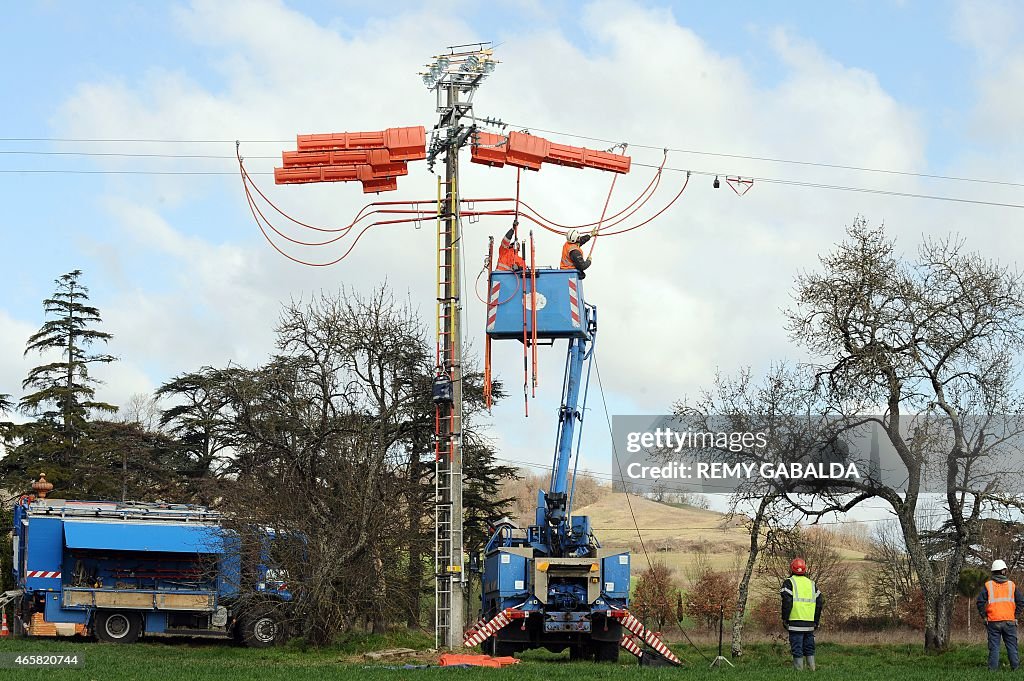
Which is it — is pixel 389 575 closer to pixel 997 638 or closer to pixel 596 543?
pixel 596 543

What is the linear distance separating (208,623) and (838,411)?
55.9ft

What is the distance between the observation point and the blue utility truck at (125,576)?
3136 cm

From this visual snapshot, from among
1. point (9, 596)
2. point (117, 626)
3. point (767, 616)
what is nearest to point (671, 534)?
point (767, 616)

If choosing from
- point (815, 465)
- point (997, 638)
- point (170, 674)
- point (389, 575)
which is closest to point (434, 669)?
point (170, 674)

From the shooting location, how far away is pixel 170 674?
18.0 meters

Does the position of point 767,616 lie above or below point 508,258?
below

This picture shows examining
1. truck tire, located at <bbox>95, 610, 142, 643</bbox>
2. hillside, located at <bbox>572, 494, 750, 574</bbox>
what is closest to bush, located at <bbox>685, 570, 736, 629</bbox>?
hillside, located at <bbox>572, 494, 750, 574</bbox>

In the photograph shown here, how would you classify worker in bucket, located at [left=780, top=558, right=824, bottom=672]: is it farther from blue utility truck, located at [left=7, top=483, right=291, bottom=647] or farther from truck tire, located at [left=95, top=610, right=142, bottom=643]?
truck tire, located at [left=95, top=610, right=142, bottom=643]

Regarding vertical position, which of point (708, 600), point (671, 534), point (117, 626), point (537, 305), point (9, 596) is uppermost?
point (537, 305)

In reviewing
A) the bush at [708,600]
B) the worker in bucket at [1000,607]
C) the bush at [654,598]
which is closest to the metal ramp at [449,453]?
the worker in bucket at [1000,607]

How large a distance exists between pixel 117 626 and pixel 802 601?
64.4 feet

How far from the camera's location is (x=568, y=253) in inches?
1021

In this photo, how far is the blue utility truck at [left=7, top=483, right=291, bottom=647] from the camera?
31.4m

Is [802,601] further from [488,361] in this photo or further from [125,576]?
[125,576]
